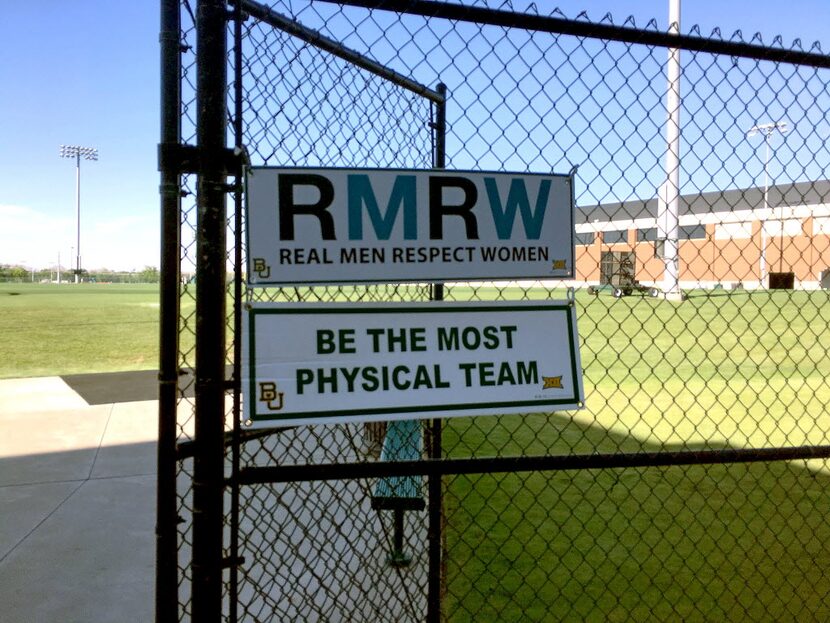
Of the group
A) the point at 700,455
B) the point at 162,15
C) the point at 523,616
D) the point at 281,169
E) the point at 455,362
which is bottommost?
the point at 523,616

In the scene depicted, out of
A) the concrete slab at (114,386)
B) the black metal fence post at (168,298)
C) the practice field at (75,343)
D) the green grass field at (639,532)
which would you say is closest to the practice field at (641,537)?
the green grass field at (639,532)

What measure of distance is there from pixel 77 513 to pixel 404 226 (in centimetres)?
384

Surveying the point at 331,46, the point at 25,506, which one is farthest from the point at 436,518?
the point at 25,506

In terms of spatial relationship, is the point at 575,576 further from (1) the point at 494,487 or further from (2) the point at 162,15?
(2) the point at 162,15

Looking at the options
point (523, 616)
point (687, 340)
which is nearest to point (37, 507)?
point (523, 616)

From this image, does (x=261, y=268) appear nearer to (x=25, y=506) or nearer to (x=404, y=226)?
(x=404, y=226)

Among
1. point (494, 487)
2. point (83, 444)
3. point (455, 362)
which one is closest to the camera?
point (455, 362)

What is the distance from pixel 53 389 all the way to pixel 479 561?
793cm

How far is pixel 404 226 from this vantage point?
2.17 metres

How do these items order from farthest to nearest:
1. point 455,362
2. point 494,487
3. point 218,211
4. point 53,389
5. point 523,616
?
point 53,389 < point 494,487 < point 523,616 < point 455,362 < point 218,211

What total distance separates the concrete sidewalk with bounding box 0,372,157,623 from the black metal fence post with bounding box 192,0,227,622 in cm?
172

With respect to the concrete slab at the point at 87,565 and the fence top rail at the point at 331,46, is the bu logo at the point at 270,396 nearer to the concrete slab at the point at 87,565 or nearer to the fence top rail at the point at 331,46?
the fence top rail at the point at 331,46

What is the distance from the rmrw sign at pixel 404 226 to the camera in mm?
2049

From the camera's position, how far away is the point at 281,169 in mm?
2041
